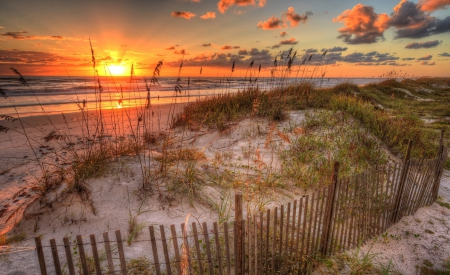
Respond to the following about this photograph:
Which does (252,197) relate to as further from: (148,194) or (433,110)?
(433,110)

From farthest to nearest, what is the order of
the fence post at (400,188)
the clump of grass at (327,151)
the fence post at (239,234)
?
1. the clump of grass at (327,151)
2. the fence post at (400,188)
3. the fence post at (239,234)

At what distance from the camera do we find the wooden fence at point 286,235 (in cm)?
226

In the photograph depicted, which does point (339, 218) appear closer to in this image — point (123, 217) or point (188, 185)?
point (188, 185)

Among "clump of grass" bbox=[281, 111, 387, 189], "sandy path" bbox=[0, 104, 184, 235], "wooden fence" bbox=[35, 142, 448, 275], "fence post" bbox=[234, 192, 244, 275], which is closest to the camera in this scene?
"fence post" bbox=[234, 192, 244, 275]

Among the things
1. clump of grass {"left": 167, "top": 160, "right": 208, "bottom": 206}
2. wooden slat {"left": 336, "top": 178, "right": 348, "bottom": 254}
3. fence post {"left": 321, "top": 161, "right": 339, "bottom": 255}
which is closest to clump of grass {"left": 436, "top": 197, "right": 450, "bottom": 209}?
wooden slat {"left": 336, "top": 178, "right": 348, "bottom": 254}

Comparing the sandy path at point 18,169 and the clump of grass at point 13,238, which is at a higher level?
the sandy path at point 18,169

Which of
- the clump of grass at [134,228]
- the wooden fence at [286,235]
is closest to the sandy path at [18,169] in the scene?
the wooden fence at [286,235]

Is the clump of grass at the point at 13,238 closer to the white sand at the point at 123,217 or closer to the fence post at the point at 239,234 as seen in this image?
the white sand at the point at 123,217

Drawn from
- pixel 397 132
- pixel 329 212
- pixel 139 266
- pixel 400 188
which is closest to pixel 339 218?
pixel 329 212

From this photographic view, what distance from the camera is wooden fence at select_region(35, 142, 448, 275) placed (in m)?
2.26

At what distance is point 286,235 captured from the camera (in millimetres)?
2754

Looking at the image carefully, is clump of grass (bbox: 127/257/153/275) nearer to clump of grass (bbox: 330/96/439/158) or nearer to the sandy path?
the sandy path

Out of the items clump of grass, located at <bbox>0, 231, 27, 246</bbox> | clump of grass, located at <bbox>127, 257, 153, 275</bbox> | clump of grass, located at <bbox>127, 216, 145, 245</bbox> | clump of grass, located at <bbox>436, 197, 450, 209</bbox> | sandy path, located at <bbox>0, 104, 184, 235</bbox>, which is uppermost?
sandy path, located at <bbox>0, 104, 184, 235</bbox>

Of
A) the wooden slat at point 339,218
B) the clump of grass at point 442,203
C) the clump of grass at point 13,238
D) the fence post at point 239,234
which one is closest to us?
the fence post at point 239,234
